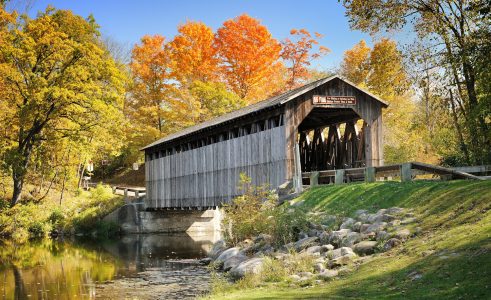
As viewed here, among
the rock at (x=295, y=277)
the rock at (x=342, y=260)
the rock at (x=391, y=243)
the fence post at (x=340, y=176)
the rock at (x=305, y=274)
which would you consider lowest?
the rock at (x=295, y=277)

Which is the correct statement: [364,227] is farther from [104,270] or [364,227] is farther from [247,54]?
[247,54]

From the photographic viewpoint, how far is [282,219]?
14.6 meters

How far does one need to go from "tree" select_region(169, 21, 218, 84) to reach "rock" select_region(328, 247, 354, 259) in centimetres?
3029

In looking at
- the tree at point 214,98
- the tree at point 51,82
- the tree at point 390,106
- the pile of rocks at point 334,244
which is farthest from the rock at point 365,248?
the tree at point 214,98

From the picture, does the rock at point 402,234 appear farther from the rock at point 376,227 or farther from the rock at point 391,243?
the rock at point 376,227

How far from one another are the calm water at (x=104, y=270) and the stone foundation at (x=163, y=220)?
5342 millimetres

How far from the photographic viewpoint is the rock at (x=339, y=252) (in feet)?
37.1

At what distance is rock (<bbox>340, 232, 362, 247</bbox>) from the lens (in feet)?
39.2

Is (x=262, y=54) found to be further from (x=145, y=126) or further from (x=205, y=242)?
(x=205, y=242)

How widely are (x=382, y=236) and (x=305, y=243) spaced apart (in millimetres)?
2207

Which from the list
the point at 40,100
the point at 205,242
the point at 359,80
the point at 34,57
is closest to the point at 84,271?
the point at 205,242

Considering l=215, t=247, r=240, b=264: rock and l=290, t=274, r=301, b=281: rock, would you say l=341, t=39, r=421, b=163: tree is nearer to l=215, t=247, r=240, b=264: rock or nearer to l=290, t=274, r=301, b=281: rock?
l=215, t=247, r=240, b=264: rock

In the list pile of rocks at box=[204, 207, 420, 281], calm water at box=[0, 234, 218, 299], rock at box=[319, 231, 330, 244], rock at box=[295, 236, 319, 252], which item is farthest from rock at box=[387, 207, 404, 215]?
calm water at box=[0, 234, 218, 299]

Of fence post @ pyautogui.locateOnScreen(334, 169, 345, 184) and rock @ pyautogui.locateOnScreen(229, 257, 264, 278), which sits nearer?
rock @ pyautogui.locateOnScreen(229, 257, 264, 278)
